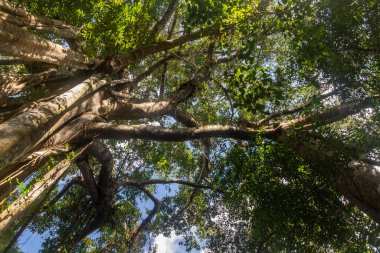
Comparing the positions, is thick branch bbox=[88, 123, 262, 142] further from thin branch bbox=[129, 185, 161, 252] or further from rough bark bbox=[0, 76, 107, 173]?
thin branch bbox=[129, 185, 161, 252]

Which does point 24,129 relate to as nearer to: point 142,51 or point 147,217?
point 142,51

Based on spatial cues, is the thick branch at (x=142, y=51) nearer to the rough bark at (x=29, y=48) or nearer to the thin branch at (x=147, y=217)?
the rough bark at (x=29, y=48)

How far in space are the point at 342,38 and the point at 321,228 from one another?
4.01 meters

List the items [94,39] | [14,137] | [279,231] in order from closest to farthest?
[14,137] → [279,231] → [94,39]

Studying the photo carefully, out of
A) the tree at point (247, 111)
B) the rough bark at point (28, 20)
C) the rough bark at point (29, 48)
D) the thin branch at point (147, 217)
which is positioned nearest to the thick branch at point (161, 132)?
the tree at point (247, 111)

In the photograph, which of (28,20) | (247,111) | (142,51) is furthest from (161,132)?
(28,20)

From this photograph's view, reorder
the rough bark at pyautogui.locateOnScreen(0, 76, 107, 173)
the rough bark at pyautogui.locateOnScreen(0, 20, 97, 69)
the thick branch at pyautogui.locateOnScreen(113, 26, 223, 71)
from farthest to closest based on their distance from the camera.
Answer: the thick branch at pyautogui.locateOnScreen(113, 26, 223, 71)
the rough bark at pyautogui.locateOnScreen(0, 20, 97, 69)
the rough bark at pyautogui.locateOnScreen(0, 76, 107, 173)

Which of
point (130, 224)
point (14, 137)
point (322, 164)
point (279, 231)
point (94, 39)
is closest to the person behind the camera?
point (14, 137)

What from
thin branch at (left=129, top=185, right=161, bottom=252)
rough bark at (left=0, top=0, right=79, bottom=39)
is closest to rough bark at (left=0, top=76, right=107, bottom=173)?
rough bark at (left=0, top=0, right=79, bottom=39)

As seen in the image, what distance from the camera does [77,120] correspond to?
6.50 metres

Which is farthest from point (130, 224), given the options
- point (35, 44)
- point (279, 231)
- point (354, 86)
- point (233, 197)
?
point (354, 86)

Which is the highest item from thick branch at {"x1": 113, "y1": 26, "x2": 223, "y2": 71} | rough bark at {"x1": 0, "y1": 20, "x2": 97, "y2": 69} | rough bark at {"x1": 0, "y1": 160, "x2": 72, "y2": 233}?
thick branch at {"x1": 113, "y1": 26, "x2": 223, "y2": 71}

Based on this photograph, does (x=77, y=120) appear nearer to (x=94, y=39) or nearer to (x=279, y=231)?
(x=94, y=39)

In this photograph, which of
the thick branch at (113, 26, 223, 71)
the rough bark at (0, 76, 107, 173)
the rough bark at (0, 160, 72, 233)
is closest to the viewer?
the rough bark at (0, 76, 107, 173)
